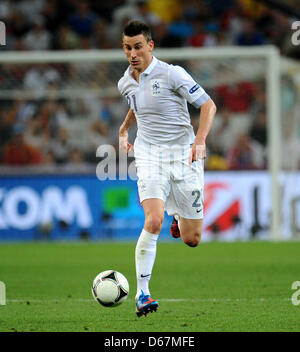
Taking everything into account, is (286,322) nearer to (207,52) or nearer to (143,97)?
(143,97)

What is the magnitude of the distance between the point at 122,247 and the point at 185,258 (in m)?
2.38

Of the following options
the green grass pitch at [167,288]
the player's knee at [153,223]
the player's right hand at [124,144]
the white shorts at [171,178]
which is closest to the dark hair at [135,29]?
the white shorts at [171,178]

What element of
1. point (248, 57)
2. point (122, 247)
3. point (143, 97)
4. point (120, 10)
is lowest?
point (122, 247)

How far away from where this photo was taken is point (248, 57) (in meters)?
17.1

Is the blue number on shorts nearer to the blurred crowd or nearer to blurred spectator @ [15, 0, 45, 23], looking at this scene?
the blurred crowd

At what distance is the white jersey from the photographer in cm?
737

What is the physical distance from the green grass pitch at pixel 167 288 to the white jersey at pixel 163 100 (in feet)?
5.04

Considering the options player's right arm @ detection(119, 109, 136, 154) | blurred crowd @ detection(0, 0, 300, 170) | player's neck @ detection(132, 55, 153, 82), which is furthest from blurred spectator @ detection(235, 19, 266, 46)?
player's neck @ detection(132, 55, 153, 82)

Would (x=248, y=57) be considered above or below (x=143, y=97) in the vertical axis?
above

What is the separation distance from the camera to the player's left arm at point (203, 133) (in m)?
6.90

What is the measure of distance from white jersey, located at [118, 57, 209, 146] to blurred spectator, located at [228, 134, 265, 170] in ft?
30.0

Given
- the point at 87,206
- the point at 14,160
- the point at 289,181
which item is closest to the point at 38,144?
the point at 14,160
